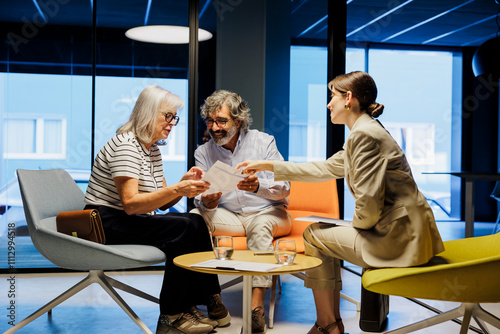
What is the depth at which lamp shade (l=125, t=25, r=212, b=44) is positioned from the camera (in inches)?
161

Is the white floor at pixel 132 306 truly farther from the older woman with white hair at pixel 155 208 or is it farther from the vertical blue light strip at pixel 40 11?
the vertical blue light strip at pixel 40 11

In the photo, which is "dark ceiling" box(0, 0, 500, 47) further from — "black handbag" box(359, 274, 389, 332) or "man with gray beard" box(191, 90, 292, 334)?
"black handbag" box(359, 274, 389, 332)

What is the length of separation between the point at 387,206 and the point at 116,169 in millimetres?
1282

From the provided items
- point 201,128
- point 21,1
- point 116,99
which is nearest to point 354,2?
point 201,128

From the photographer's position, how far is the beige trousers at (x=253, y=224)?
111 inches

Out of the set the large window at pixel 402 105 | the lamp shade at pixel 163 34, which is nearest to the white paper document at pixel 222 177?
the large window at pixel 402 105

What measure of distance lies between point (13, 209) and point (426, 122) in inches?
181

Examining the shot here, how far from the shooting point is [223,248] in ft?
6.71

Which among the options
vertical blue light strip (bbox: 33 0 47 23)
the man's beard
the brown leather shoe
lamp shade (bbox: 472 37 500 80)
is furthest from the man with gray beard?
lamp shade (bbox: 472 37 500 80)

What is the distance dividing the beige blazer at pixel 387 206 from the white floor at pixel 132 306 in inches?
31.1

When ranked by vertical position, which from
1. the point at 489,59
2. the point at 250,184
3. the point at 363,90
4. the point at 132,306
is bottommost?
the point at 132,306

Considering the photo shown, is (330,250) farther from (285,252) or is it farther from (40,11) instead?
(40,11)

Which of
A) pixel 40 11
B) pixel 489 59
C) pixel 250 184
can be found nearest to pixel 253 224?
pixel 250 184

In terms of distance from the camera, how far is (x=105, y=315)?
2.89 m
